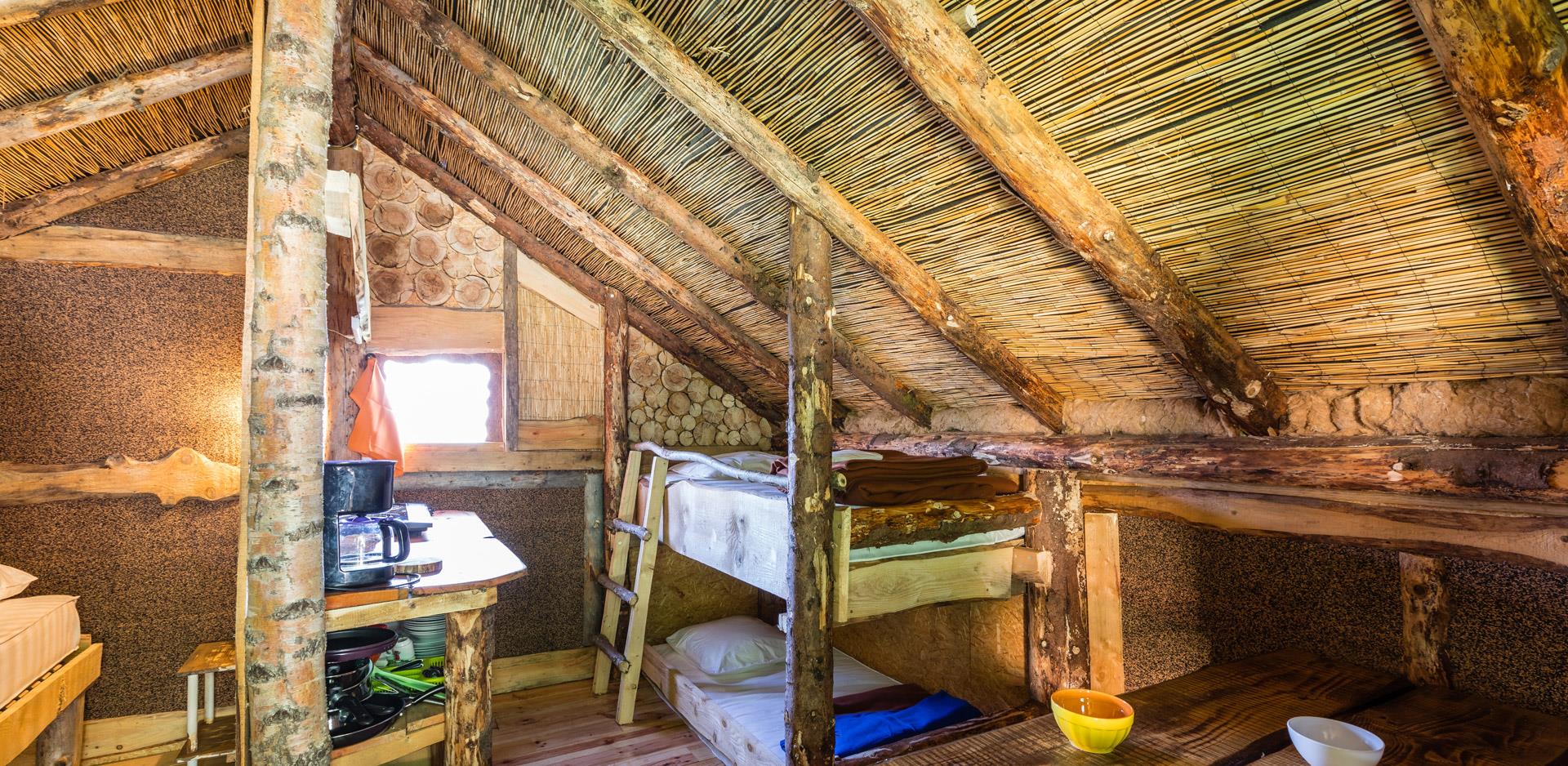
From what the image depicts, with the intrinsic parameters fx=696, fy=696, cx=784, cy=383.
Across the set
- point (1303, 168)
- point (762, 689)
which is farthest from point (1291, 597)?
point (762, 689)

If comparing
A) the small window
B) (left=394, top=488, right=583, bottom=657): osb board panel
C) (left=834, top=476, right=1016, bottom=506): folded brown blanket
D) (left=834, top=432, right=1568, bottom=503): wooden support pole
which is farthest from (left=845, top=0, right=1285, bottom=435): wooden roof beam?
(left=394, top=488, right=583, bottom=657): osb board panel

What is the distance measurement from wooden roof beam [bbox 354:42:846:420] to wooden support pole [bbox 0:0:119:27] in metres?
1.03

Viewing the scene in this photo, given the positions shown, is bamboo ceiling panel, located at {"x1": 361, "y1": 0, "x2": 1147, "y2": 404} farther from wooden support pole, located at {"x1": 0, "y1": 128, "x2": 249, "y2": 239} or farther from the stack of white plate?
the stack of white plate

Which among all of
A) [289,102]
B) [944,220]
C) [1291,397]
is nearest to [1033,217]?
[944,220]

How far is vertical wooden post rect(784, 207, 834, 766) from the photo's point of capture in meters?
2.41

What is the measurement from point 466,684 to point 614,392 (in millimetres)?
2170

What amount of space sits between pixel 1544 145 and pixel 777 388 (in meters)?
3.49

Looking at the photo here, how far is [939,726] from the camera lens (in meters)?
2.94

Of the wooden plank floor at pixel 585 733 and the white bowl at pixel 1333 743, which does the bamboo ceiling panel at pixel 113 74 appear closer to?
the wooden plank floor at pixel 585 733

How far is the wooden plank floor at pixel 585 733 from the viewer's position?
10.7 feet

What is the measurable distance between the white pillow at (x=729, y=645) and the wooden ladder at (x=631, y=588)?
1.01 ft

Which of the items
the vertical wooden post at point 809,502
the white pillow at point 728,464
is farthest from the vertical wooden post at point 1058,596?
the white pillow at point 728,464

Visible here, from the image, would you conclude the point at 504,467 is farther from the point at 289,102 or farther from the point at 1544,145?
the point at 1544,145

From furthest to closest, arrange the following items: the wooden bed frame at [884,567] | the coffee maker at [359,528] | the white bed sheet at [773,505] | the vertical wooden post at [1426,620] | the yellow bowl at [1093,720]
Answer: the white bed sheet at [773,505]
the wooden bed frame at [884,567]
the vertical wooden post at [1426,620]
the coffee maker at [359,528]
the yellow bowl at [1093,720]
